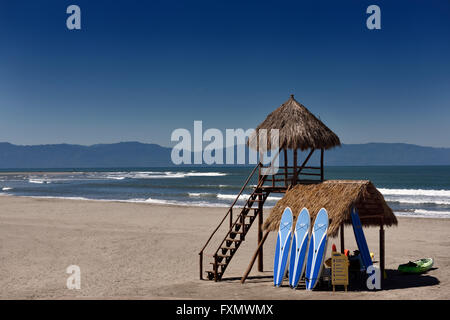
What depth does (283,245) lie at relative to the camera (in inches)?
464

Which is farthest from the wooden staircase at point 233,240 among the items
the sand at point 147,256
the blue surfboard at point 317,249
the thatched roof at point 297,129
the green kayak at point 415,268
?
the green kayak at point 415,268

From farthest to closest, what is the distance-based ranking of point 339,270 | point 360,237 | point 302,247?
point 360,237
point 302,247
point 339,270

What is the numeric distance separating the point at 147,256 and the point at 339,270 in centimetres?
797

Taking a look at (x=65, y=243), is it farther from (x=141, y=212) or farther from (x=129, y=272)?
(x=141, y=212)

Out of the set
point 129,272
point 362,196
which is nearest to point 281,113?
point 362,196

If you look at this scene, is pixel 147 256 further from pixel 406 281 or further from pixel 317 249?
pixel 406 281

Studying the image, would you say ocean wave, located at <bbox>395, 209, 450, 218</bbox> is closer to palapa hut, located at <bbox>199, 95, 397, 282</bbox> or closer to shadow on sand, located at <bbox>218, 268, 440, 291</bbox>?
shadow on sand, located at <bbox>218, 268, 440, 291</bbox>

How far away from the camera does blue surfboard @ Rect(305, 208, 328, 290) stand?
425 inches

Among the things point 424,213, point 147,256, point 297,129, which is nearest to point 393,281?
point 297,129

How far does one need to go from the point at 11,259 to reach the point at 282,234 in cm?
984

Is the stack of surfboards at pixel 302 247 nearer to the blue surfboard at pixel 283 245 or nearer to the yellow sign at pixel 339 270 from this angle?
the blue surfboard at pixel 283 245

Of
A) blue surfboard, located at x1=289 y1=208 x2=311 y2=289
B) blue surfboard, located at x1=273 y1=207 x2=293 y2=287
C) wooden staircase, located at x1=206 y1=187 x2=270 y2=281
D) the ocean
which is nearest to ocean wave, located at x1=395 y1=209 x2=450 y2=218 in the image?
the ocean

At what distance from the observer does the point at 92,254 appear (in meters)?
16.8

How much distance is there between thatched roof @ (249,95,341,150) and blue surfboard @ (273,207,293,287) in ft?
6.71
